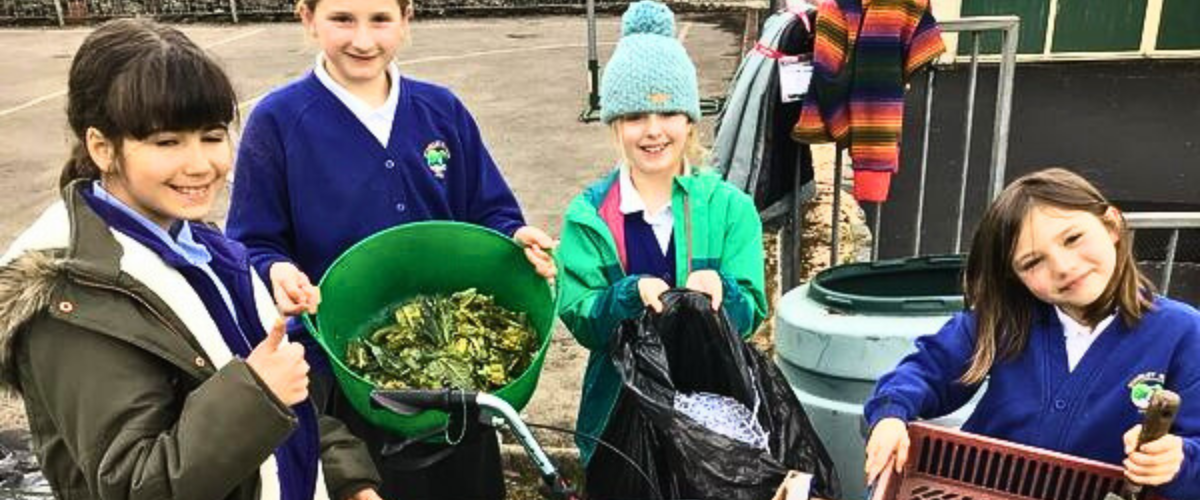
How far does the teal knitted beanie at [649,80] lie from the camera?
232cm

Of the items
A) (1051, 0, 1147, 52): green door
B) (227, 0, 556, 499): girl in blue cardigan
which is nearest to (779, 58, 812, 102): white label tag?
(227, 0, 556, 499): girl in blue cardigan

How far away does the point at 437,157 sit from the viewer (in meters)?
2.42

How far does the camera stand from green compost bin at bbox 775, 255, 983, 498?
2.50m

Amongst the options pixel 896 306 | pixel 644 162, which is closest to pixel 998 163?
pixel 896 306

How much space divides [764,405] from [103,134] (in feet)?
4.63

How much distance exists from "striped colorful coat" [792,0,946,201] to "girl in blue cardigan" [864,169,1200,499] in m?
1.41

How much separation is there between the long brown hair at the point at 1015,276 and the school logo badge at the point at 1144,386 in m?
0.11

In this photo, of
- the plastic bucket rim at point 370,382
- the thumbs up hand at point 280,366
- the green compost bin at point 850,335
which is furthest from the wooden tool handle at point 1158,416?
the thumbs up hand at point 280,366

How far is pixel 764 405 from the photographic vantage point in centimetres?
217

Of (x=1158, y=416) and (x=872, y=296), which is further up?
(x=1158, y=416)

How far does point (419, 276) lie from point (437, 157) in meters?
0.31

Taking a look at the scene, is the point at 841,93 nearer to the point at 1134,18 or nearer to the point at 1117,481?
the point at 1117,481

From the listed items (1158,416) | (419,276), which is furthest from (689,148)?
(1158,416)

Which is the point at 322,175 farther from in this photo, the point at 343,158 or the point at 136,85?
the point at 136,85
